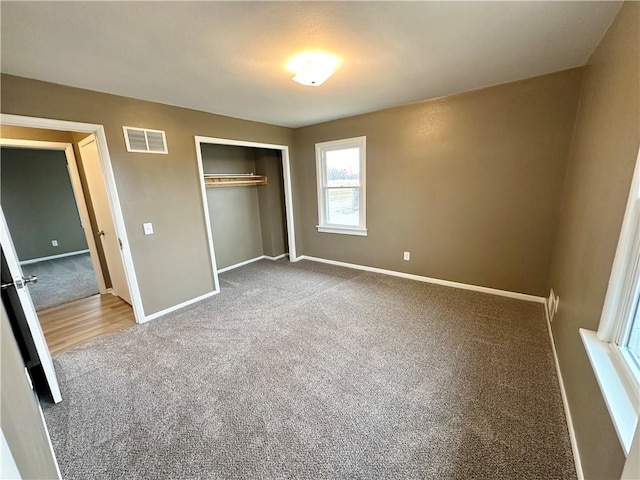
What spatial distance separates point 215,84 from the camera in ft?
7.73

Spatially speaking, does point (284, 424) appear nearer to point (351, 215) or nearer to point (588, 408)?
point (588, 408)

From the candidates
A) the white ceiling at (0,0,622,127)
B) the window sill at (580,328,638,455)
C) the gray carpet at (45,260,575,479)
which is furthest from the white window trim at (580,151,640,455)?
the white ceiling at (0,0,622,127)

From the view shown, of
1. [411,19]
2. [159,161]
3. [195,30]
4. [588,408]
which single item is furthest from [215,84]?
[588,408]

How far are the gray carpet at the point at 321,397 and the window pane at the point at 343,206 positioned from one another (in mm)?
1673

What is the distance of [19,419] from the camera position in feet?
2.48

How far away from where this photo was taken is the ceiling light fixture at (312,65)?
1891 millimetres

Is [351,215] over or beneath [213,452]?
over

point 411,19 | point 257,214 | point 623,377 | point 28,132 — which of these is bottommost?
point 623,377

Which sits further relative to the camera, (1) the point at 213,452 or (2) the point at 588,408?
(1) the point at 213,452

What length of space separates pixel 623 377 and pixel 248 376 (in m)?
2.15

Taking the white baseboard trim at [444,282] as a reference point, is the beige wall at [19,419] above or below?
above

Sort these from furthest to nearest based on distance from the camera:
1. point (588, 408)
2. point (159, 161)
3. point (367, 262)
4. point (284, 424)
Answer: point (367, 262) < point (159, 161) < point (284, 424) < point (588, 408)

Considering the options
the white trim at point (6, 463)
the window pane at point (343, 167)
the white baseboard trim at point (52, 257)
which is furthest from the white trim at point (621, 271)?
the white baseboard trim at point (52, 257)

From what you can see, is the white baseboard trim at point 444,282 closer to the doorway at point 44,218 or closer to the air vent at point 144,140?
the air vent at point 144,140
